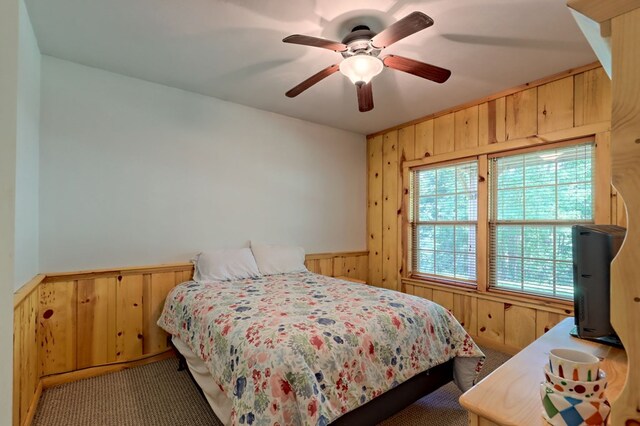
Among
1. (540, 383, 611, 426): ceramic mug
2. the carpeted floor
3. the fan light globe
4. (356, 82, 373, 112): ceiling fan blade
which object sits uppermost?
the fan light globe

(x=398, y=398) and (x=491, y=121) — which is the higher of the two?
(x=491, y=121)

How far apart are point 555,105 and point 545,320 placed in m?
1.86

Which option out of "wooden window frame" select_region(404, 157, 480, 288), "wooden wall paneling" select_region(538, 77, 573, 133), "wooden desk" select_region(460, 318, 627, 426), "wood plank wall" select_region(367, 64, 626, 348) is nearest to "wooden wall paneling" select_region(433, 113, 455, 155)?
"wood plank wall" select_region(367, 64, 626, 348)

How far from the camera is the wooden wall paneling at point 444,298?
339 cm

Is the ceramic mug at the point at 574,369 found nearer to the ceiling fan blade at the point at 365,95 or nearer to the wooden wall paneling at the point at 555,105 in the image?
the ceiling fan blade at the point at 365,95

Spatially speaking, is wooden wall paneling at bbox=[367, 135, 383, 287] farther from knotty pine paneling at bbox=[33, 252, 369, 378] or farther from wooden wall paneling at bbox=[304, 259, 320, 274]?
knotty pine paneling at bbox=[33, 252, 369, 378]

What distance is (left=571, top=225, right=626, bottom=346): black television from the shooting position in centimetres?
109

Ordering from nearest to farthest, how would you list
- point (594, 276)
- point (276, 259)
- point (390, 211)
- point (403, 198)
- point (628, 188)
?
point (628, 188) → point (594, 276) → point (276, 259) → point (403, 198) → point (390, 211)

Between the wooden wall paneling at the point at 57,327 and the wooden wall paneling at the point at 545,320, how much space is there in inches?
151

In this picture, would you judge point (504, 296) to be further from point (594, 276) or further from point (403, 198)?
point (594, 276)

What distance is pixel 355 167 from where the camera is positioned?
4312mm

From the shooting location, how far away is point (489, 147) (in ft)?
10.2

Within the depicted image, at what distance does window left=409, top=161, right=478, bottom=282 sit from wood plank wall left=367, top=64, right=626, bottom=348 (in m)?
0.15

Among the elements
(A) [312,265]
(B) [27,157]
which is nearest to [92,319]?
(B) [27,157]
